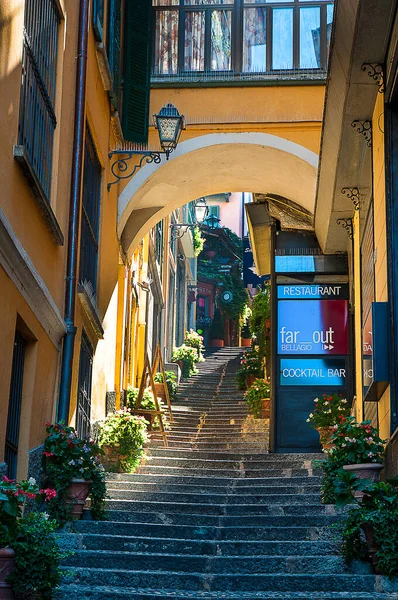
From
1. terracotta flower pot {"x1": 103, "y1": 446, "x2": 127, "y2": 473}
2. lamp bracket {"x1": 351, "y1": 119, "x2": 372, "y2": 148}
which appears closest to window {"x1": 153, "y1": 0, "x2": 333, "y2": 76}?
lamp bracket {"x1": 351, "y1": 119, "x2": 372, "y2": 148}

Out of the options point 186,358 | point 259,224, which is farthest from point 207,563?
point 186,358

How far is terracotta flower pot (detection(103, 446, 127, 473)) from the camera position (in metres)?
11.6

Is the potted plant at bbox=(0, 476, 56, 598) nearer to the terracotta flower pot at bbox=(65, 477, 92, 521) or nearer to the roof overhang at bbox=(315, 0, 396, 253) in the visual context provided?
the terracotta flower pot at bbox=(65, 477, 92, 521)

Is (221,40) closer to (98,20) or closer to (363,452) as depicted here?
(98,20)

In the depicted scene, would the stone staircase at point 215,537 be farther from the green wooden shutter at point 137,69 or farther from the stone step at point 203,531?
the green wooden shutter at point 137,69

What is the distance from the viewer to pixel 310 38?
13.6 metres

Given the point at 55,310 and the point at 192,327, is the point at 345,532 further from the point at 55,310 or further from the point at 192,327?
the point at 192,327

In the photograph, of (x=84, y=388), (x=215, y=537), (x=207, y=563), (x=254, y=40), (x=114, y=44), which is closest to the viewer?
(x=207, y=563)

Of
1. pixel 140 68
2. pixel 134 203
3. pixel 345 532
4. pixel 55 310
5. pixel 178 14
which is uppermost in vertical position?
pixel 178 14

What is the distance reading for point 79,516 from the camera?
8508 mm

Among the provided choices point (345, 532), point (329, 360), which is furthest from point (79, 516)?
point (329, 360)

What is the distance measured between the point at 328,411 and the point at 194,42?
5542mm

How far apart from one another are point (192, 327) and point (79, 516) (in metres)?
22.7

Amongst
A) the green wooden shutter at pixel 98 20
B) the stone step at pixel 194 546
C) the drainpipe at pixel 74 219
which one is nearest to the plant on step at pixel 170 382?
the green wooden shutter at pixel 98 20
